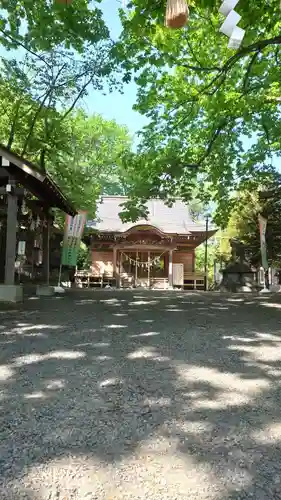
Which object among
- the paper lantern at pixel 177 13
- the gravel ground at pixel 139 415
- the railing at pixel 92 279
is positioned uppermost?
the paper lantern at pixel 177 13

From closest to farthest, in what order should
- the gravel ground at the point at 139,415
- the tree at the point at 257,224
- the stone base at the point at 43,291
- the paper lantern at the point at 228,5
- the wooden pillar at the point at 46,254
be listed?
the gravel ground at the point at 139,415, the paper lantern at the point at 228,5, the stone base at the point at 43,291, the wooden pillar at the point at 46,254, the tree at the point at 257,224

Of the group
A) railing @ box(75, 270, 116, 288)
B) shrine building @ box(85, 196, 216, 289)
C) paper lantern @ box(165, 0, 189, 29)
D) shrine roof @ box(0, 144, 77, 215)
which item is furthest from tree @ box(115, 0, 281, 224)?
railing @ box(75, 270, 116, 288)

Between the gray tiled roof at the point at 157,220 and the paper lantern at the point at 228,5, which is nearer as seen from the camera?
the paper lantern at the point at 228,5

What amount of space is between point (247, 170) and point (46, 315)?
846 centimetres

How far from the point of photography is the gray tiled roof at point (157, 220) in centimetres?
2027

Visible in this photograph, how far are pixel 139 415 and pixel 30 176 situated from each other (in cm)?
718

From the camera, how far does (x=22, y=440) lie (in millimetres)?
2465

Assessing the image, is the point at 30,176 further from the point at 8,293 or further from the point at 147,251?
the point at 147,251

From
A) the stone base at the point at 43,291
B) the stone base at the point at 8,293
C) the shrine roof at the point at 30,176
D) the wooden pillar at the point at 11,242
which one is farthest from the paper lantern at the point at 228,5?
the stone base at the point at 43,291

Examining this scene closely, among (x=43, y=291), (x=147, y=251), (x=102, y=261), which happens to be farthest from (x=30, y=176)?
(x=102, y=261)

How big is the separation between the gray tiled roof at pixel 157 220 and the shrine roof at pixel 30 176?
872cm

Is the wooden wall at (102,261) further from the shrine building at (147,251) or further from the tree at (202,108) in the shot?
the tree at (202,108)

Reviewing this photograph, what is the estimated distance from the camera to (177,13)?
10.2ft

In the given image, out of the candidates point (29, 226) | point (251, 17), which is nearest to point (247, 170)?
point (251, 17)
